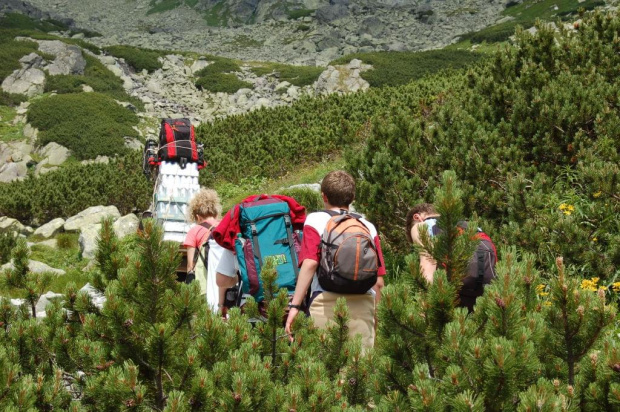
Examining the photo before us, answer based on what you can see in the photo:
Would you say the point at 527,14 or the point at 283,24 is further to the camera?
the point at 283,24

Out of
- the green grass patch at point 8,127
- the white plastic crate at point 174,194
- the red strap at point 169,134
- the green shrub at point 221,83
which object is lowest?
the green grass patch at point 8,127

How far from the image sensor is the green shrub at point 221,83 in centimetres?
4138

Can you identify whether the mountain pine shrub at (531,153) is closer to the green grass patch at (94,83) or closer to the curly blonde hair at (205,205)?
the curly blonde hair at (205,205)

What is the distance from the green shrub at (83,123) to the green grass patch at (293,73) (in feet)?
43.9

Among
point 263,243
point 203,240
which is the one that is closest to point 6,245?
point 203,240

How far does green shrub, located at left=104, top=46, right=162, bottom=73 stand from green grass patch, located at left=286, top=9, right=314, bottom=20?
37.8m

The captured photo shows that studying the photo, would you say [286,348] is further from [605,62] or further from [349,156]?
[605,62]

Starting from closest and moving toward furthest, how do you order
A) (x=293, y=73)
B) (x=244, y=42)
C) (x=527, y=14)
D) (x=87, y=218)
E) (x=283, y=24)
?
1. (x=87, y=218)
2. (x=293, y=73)
3. (x=527, y=14)
4. (x=244, y=42)
5. (x=283, y=24)

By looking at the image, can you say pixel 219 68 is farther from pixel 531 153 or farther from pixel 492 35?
pixel 531 153

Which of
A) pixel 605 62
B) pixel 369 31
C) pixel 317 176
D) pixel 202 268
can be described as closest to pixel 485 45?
pixel 369 31

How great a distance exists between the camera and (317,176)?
14.8 m

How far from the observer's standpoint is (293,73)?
45.0 meters

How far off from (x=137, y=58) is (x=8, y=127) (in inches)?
642

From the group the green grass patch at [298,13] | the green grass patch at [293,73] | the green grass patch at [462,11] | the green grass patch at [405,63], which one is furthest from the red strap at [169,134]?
the green grass patch at [298,13]
